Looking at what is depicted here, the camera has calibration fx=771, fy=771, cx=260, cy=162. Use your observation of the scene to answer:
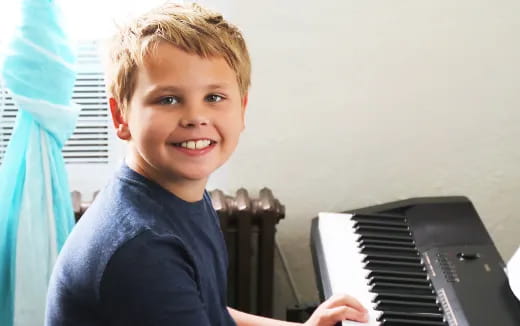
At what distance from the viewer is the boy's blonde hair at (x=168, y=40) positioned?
3.58ft

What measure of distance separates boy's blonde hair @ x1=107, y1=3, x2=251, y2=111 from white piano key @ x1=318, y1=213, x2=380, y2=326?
1.75 ft

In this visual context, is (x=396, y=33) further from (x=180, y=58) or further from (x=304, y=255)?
(x=180, y=58)

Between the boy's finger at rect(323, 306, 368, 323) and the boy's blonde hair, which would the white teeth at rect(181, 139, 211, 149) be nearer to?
the boy's blonde hair

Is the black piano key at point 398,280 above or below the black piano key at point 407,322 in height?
above

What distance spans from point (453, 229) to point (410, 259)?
164 mm

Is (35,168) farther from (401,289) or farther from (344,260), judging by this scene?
(401,289)

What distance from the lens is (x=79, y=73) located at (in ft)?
6.54

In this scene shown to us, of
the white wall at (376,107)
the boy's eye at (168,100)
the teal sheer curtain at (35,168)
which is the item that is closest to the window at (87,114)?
Result: the white wall at (376,107)

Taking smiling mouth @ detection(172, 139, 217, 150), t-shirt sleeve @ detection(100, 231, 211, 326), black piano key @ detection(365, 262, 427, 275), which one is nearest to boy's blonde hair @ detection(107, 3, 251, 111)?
smiling mouth @ detection(172, 139, 217, 150)

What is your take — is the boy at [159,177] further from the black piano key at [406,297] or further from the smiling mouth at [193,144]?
the black piano key at [406,297]

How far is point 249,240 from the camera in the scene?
2020 millimetres

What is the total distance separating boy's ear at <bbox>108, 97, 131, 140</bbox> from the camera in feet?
3.81

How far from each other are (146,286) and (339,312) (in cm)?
47

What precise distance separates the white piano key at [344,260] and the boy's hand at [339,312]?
13 millimetres
